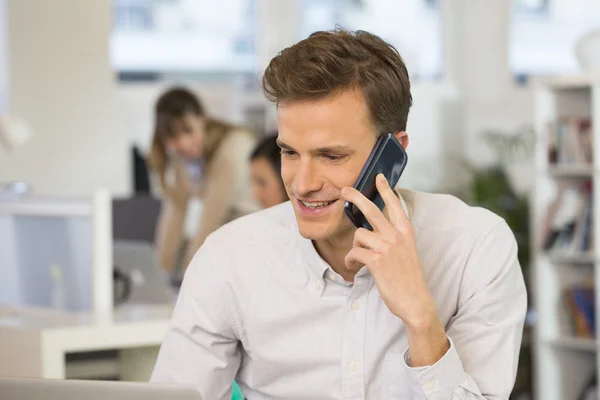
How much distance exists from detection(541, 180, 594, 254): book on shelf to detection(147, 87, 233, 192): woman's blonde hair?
153cm

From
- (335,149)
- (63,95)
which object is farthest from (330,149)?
(63,95)

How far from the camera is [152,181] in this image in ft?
20.2

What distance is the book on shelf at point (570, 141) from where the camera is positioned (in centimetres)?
456

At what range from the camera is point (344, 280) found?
1.58 meters

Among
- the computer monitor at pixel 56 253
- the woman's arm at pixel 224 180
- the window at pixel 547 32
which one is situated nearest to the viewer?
the computer monitor at pixel 56 253

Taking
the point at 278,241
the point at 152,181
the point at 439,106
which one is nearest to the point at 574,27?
the point at 439,106

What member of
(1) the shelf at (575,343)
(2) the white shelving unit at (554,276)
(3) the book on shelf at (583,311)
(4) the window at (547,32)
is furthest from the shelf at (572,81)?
(4) the window at (547,32)

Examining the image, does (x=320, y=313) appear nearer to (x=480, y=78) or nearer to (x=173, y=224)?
(x=173, y=224)

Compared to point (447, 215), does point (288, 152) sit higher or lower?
higher

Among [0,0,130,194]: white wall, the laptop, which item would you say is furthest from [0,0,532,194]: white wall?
the laptop

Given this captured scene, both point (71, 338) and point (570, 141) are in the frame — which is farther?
point (570, 141)

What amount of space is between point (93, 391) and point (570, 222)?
153 inches

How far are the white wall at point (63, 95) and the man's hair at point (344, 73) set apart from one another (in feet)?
14.5

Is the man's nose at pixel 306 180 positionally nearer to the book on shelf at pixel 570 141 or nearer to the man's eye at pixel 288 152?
the man's eye at pixel 288 152
